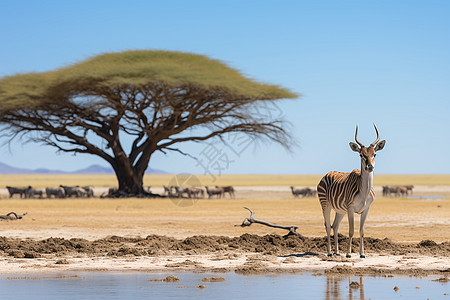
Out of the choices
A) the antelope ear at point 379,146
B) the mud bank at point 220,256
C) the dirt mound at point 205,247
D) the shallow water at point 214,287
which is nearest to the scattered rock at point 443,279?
the shallow water at point 214,287

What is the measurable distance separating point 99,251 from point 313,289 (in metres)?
5.98

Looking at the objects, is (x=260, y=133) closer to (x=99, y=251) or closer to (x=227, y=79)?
(x=227, y=79)

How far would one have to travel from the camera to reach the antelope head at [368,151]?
12117 mm

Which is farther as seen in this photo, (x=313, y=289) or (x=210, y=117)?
(x=210, y=117)

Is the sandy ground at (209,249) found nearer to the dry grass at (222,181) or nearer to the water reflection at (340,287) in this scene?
the water reflection at (340,287)

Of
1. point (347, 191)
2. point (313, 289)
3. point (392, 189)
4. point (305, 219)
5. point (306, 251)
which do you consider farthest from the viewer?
point (392, 189)

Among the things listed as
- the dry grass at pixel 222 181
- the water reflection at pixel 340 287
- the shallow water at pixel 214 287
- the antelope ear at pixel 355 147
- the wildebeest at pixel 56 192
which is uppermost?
the dry grass at pixel 222 181

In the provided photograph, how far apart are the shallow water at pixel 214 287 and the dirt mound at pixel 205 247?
2.88 m

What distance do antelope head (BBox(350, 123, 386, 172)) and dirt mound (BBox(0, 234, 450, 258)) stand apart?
2584 mm

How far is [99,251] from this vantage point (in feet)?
47.7

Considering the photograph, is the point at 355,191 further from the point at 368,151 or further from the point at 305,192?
the point at 305,192

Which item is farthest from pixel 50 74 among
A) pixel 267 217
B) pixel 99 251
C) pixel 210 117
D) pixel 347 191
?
pixel 347 191

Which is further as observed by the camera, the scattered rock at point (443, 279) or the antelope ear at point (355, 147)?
the antelope ear at point (355, 147)

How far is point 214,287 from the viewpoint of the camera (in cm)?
1005
